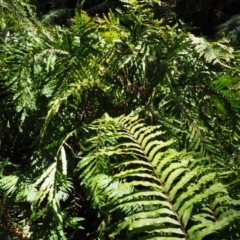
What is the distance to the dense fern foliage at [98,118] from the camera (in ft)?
4.21

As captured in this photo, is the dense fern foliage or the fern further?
the dense fern foliage

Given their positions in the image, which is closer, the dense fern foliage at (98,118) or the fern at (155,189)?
the fern at (155,189)

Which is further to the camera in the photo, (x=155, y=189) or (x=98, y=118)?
(x=98, y=118)

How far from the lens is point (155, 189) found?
1151mm

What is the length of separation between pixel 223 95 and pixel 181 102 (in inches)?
6.6

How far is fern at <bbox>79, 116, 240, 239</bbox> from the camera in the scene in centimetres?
94

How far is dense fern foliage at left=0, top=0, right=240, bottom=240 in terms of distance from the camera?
1.28 meters

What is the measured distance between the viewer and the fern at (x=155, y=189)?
37.0 inches

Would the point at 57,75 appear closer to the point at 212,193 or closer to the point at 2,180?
the point at 2,180

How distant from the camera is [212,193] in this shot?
1.00 m

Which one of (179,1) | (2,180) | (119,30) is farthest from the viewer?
(179,1)

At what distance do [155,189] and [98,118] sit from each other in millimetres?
470

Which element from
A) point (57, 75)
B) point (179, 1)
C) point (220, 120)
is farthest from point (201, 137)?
point (179, 1)

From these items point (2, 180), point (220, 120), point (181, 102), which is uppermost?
point (181, 102)
